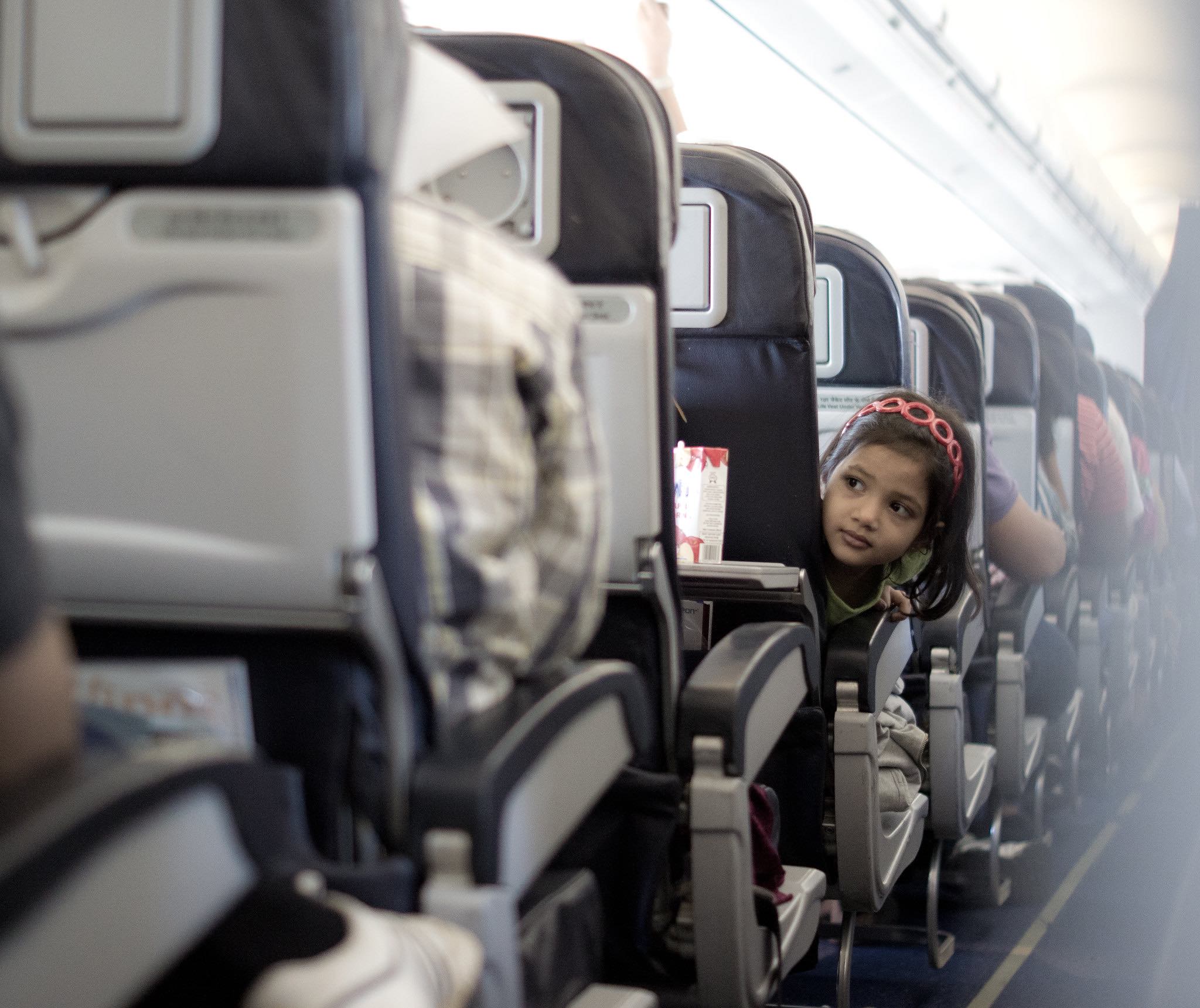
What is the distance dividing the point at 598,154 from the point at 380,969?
1.06m

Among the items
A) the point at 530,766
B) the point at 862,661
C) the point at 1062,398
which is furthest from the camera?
the point at 1062,398

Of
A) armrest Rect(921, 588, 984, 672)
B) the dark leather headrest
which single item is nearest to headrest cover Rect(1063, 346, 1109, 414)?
the dark leather headrest

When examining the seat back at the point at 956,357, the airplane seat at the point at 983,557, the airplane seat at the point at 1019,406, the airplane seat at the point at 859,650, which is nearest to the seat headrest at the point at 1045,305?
the airplane seat at the point at 1019,406

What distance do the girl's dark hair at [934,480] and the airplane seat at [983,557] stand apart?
40 centimetres

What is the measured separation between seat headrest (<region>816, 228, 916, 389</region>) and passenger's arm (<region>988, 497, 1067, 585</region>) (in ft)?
2.52

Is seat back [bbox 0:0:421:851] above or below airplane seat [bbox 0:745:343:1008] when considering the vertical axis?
above

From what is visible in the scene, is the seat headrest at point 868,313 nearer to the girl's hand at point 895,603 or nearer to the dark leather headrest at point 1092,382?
the girl's hand at point 895,603

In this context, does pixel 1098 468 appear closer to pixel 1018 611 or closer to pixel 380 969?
pixel 1018 611

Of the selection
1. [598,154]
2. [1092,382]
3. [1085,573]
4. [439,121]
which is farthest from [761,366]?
[1092,382]

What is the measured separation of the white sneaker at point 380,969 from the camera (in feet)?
3.01

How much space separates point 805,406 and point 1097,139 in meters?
8.03

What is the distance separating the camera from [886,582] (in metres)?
2.62

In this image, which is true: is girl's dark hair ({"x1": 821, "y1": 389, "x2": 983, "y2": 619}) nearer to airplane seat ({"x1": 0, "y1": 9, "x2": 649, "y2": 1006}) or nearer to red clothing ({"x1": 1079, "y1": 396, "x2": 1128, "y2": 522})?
airplane seat ({"x1": 0, "y1": 9, "x2": 649, "y2": 1006})

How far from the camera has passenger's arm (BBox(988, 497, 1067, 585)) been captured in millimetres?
3498
